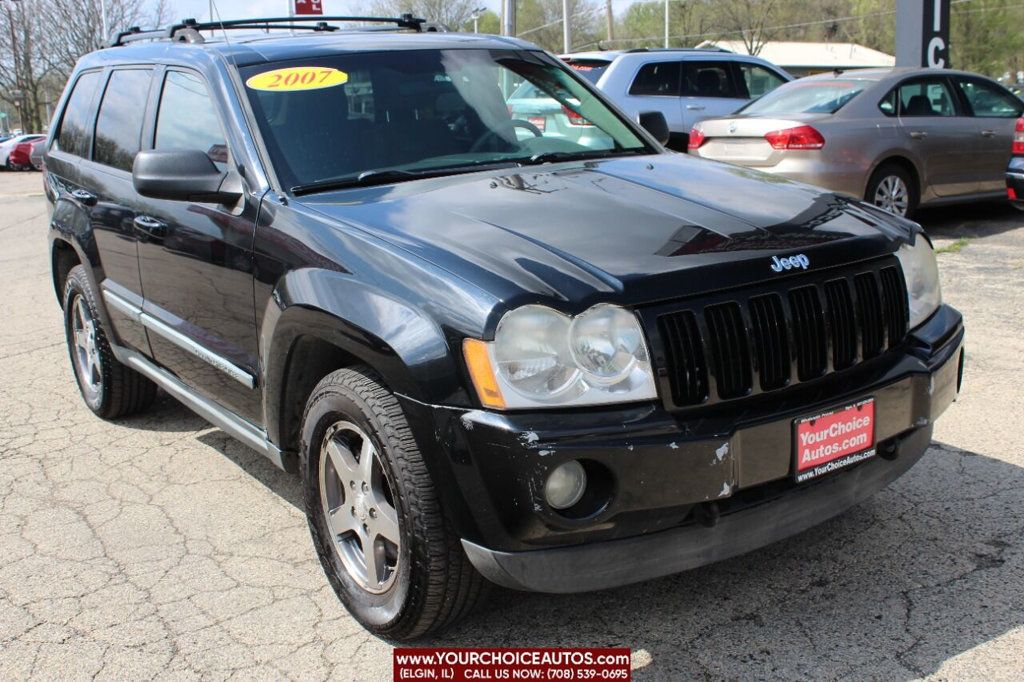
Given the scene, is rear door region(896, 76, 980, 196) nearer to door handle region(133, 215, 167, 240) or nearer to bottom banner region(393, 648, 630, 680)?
door handle region(133, 215, 167, 240)

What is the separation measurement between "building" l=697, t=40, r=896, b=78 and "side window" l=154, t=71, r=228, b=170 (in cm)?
6650

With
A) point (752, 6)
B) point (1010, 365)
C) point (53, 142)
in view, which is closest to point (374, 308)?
point (53, 142)

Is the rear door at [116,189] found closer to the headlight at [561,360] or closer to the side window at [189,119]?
the side window at [189,119]

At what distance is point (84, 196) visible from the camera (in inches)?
196

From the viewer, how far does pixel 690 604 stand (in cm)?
330

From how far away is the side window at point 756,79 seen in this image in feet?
44.3

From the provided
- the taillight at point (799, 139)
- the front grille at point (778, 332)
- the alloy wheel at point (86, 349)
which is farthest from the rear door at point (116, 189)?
the taillight at point (799, 139)

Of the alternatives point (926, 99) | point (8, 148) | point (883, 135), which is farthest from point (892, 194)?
point (8, 148)

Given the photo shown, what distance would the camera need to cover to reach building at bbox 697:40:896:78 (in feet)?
225

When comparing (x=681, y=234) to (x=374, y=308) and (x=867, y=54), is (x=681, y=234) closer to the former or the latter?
(x=374, y=308)

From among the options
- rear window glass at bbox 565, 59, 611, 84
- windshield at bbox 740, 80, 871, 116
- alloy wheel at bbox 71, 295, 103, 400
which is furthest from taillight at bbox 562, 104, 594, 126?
rear window glass at bbox 565, 59, 611, 84

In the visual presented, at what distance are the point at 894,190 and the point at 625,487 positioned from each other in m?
8.12

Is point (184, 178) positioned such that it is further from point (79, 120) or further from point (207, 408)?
point (79, 120)

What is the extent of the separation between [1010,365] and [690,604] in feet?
10.3
